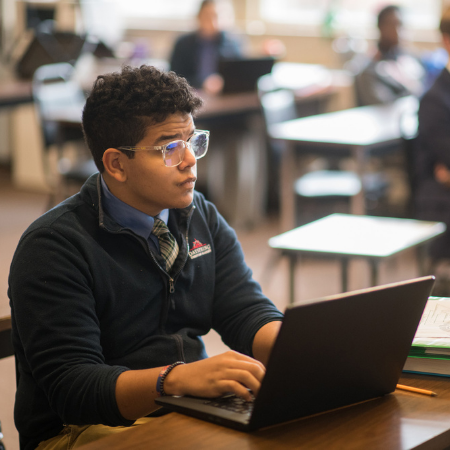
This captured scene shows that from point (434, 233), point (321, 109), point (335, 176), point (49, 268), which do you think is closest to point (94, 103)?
point (49, 268)

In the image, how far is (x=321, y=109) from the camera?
5379 millimetres

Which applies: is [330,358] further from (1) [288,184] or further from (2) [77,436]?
(1) [288,184]

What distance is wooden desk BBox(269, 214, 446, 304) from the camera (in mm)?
2045

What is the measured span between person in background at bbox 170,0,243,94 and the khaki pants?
4319 mm

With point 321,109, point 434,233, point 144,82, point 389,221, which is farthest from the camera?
point 321,109

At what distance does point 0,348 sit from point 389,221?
1.40 metres

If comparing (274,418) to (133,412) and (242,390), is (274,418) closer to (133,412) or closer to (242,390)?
(242,390)

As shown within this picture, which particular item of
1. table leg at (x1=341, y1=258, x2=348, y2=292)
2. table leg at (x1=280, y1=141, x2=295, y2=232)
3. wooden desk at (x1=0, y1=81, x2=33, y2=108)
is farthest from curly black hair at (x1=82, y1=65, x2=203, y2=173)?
wooden desk at (x1=0, y1=81, x2=33, y2=108)

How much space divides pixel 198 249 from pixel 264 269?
2.67 meters

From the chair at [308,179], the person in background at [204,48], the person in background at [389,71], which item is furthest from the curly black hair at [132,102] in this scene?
the person in background at [204,48]

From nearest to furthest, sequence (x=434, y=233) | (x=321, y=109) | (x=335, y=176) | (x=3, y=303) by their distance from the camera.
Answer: (x=3, y=303), (x=434, y=233), (x=335, y=176), (x=321, y=109)

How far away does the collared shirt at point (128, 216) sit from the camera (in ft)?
4.12

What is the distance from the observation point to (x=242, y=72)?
15.6 feet

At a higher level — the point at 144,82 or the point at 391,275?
the point at 144,82
